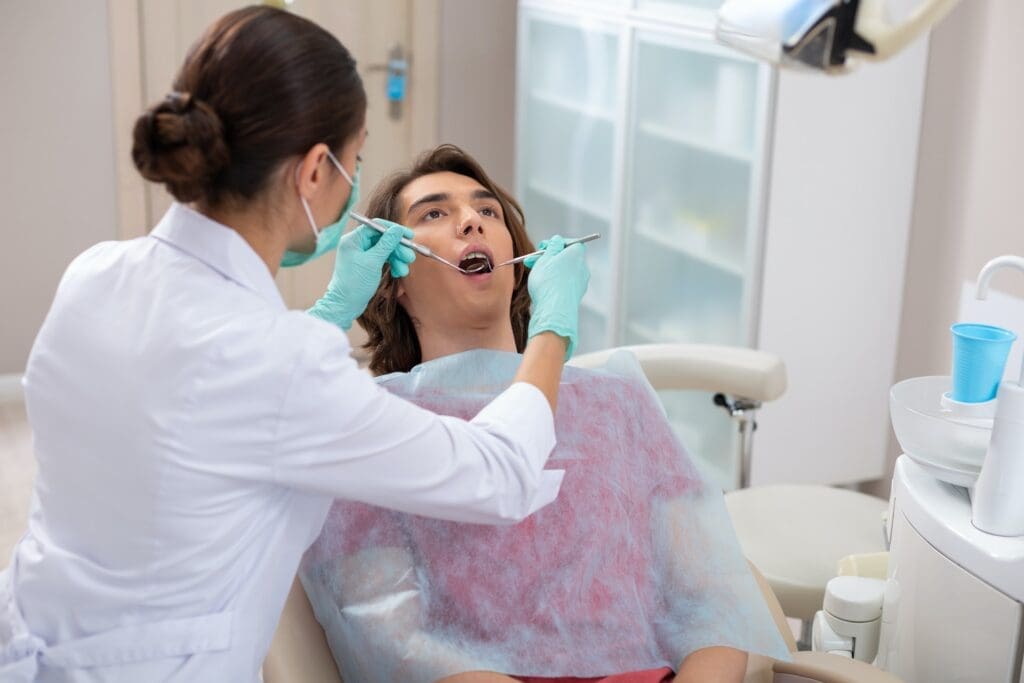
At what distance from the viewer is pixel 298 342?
104 cm

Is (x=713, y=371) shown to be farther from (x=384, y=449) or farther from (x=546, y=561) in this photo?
(x=384, y=449)

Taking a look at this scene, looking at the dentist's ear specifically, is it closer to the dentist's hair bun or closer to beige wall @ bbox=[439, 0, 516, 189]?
the dentist's hair bun

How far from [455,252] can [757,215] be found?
126 cm

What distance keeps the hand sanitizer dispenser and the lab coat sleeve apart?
0.51 metres

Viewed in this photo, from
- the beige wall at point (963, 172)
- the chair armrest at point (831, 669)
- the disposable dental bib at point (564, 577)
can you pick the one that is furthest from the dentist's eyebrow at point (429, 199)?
the beige wall at point (963, 172)

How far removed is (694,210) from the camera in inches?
118

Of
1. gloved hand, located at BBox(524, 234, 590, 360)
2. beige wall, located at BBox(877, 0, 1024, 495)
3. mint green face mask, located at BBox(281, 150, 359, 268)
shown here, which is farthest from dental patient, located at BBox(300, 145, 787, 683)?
beige wall, located at BBox(877, 0, 1024, 495)

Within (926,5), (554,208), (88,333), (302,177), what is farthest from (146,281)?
(554,208)

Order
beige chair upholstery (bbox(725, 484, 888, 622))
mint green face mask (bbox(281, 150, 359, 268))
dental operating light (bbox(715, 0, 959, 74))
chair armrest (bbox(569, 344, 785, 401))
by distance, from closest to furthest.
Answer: dental operating light (bbox(715, 0, 959, 74)) < mint green face mask (bbox(281, 150, 359, 268)) < beige chair upholstery (bbox(725, 484, 888, 622)) < chair armrest (bbox(569, 344, 785, 401))

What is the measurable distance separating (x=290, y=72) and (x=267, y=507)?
Result: 0.41 m

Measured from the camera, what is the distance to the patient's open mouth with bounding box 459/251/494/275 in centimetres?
159

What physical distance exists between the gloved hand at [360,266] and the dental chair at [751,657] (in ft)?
1.17

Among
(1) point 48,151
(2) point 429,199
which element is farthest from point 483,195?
(1) point 48,151

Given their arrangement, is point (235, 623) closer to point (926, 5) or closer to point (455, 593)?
point (455, 593)
